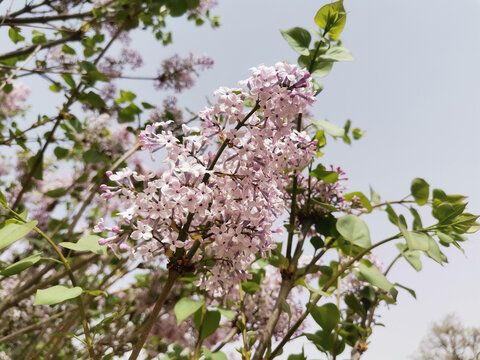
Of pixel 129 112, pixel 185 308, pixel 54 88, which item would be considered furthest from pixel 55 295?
pixel 54 88

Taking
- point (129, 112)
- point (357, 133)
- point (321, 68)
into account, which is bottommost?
point (321, 68)

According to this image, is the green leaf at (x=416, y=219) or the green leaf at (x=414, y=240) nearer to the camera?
the green leaf at (x=414, y=240)

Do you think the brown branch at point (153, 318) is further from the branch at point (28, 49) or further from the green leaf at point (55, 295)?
the branch at point (28, 49)

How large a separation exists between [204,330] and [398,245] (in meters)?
0.72

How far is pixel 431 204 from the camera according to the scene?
99 cm

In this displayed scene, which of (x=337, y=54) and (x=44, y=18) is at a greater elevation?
(x=44, y=18)

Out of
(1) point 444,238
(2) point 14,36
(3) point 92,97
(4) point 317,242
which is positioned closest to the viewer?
(1) point 444,238

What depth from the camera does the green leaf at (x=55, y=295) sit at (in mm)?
593

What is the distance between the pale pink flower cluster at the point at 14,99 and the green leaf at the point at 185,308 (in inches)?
140

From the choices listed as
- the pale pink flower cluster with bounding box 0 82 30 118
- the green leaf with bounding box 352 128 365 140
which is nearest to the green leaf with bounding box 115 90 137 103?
the green leaf with bounding box 352 128 365 140

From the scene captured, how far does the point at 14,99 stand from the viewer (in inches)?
159

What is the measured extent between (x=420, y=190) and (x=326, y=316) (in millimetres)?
436

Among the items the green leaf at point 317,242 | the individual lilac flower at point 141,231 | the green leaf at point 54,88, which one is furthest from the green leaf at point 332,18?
the green leaf at point 54,88

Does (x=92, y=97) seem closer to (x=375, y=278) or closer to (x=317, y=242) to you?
(x=317, y=242)
